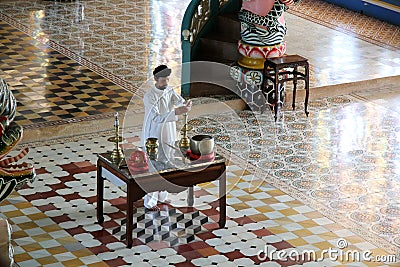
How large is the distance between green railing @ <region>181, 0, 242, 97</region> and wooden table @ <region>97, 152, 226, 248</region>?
411 cm

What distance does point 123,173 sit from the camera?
28.2 feet

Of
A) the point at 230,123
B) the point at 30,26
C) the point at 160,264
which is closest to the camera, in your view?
the point at 160,264

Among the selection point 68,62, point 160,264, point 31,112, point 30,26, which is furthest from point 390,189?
point 30,26

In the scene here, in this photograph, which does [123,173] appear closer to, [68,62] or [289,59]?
[289,59]

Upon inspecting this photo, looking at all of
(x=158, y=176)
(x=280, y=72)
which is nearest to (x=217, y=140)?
→ (x=280, y=72)

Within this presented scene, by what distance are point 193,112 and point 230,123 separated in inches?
21.3

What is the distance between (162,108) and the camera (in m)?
9.24

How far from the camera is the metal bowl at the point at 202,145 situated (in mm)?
8828

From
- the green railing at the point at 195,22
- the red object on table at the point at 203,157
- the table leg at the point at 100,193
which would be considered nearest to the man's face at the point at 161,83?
the red object on table at the point at 203,157

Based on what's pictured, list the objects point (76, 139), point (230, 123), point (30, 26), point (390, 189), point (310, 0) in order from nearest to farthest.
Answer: point (390, 189)
point (76, 139)
point (230, 123)
point (30, 26)
point (310, 0)

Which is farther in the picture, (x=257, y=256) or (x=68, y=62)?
(x=68, y=62)

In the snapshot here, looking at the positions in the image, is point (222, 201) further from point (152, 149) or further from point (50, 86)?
point (50, 86)

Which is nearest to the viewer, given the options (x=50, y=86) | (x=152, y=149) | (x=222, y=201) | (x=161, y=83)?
(x=152, y=149)

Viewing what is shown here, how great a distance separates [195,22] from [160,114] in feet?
13.7
